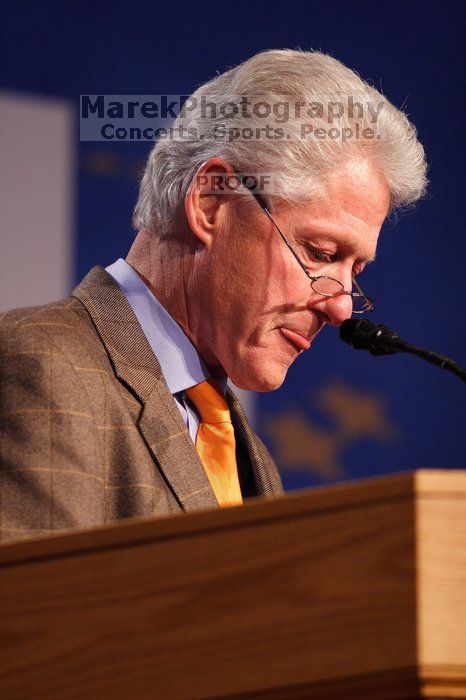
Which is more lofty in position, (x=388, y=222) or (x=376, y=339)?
(x=388, y=222)

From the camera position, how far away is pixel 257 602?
864mm

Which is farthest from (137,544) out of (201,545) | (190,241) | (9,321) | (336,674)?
(190,241)

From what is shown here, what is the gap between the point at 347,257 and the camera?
1.77 metres

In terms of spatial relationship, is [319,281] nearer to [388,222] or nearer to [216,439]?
[216,439]

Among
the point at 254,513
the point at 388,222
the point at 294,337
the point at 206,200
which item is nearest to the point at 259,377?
the point at 294,337

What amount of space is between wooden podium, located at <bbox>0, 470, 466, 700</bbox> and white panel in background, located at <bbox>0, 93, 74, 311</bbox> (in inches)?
52.2

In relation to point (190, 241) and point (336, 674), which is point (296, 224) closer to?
point (190, 241)

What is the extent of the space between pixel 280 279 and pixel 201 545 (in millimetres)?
882

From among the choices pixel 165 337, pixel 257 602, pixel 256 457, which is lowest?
pixel 256 457

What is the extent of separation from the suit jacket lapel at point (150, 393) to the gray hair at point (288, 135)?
25 centimetres

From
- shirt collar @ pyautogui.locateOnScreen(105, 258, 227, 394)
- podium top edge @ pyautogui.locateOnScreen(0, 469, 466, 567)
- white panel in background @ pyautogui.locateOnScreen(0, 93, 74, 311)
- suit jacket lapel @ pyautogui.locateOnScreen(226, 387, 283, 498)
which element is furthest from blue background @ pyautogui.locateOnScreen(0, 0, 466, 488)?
podium top edge @ pyautogui.locateOnScreen(0, 469, 466, 567)

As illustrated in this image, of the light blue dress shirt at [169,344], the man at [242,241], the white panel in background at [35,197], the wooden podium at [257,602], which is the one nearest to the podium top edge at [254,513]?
the wooden podium at [257,602]

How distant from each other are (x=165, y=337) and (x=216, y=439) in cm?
20

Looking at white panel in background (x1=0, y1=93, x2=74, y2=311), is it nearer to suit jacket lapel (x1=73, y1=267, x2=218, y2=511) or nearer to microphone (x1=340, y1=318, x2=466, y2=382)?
suit jacket lapel (x1=73, y1=267, x2=218, y2=511)
